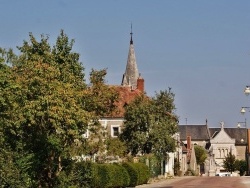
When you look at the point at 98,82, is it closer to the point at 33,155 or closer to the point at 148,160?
the point at 33,155

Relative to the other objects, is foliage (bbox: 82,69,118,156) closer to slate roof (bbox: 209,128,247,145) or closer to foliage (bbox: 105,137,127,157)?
foliage (bbox: 105,137,127,157)

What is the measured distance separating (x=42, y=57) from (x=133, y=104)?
2767 centimetres

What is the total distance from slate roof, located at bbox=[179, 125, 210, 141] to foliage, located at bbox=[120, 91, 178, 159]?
290 ft

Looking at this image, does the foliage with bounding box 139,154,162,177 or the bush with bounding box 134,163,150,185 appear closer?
the bush with bounding box 134,163,150,185

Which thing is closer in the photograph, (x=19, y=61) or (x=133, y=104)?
→ (x=19, y=61)

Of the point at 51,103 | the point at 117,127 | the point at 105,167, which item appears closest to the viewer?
the point at 51,103

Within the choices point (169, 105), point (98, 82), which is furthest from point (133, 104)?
point (98, 82)

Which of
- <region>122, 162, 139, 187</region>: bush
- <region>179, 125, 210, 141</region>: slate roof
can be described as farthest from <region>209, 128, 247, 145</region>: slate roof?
<region>122, 162, 139, 187</region>: bush

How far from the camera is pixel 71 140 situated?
33.9 metres

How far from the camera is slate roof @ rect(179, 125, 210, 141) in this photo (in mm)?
153087

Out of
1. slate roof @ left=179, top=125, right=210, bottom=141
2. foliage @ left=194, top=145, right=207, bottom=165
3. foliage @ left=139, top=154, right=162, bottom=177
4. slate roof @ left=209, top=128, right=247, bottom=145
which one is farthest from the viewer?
slate roof @ left=179, top=125, right=210, bottom=141

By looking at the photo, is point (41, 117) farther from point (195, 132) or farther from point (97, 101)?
point (195, 132)

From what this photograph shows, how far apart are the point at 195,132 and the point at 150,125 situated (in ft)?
310

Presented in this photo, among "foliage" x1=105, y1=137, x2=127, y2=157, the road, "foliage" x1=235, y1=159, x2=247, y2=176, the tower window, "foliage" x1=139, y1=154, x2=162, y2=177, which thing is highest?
the tower window
